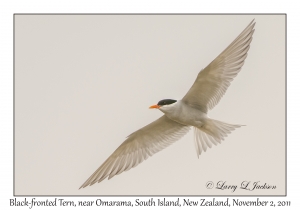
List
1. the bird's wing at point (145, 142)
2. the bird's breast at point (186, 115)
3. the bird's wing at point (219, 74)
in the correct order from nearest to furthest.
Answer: the bird's wing at point (219, 74) < the bird's breast at point (186, 115) < the bird's wing at point (145, 142)

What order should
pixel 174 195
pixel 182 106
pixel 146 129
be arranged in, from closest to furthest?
pixel 174 195, pixel 182 106, pixel 146 129

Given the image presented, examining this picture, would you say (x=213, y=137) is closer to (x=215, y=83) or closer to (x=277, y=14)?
(x=215, y=83)

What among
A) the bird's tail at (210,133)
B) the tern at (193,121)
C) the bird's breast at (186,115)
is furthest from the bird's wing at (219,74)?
the bird's tail at (210,133)

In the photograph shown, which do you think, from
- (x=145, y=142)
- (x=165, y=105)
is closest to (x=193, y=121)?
(x=165, y=105)

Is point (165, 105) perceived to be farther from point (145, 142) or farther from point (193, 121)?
point (145, 142)

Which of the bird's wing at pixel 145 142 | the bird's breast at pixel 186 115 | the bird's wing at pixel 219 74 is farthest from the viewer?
the bird's wing at pixel 145 142

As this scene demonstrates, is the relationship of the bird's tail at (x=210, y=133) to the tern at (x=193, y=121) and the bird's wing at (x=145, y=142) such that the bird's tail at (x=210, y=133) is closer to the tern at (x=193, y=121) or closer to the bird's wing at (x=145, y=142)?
the tern at (x=193, y=121)

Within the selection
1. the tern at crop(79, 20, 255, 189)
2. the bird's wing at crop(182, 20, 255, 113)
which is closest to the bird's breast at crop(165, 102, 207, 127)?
the tern at crop(79, 20, 255, 189)

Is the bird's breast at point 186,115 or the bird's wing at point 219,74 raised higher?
the bird's wing at point 219,74
